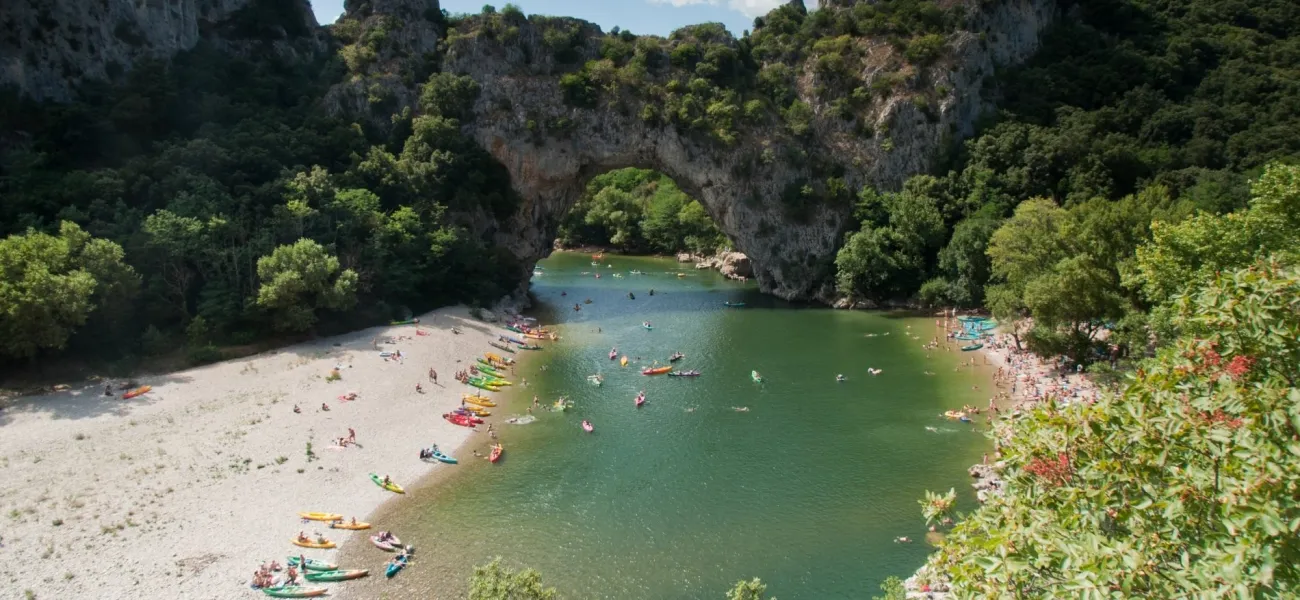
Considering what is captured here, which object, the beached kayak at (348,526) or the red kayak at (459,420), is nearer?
the beached kayak at (348,526)

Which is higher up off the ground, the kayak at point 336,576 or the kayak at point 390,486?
the kayak at point 390,486

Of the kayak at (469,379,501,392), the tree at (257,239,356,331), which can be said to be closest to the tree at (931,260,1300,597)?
the kayak at (469,379,501,392)

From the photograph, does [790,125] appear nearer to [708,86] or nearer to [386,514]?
[708,86]

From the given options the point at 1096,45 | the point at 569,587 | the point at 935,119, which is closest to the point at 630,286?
the point at 935,119

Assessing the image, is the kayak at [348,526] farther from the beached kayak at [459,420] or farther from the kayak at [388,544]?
the beached kayak at [459,420]

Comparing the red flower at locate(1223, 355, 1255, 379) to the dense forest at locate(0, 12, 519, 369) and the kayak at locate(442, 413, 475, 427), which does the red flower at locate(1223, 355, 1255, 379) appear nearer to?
the kayak at locate(442, 413, 475, 427)

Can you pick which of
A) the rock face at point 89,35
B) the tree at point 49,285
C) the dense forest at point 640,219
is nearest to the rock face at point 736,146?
the rock face at point 89,35

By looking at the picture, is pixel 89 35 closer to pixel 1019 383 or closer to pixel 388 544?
pixel 388 544
